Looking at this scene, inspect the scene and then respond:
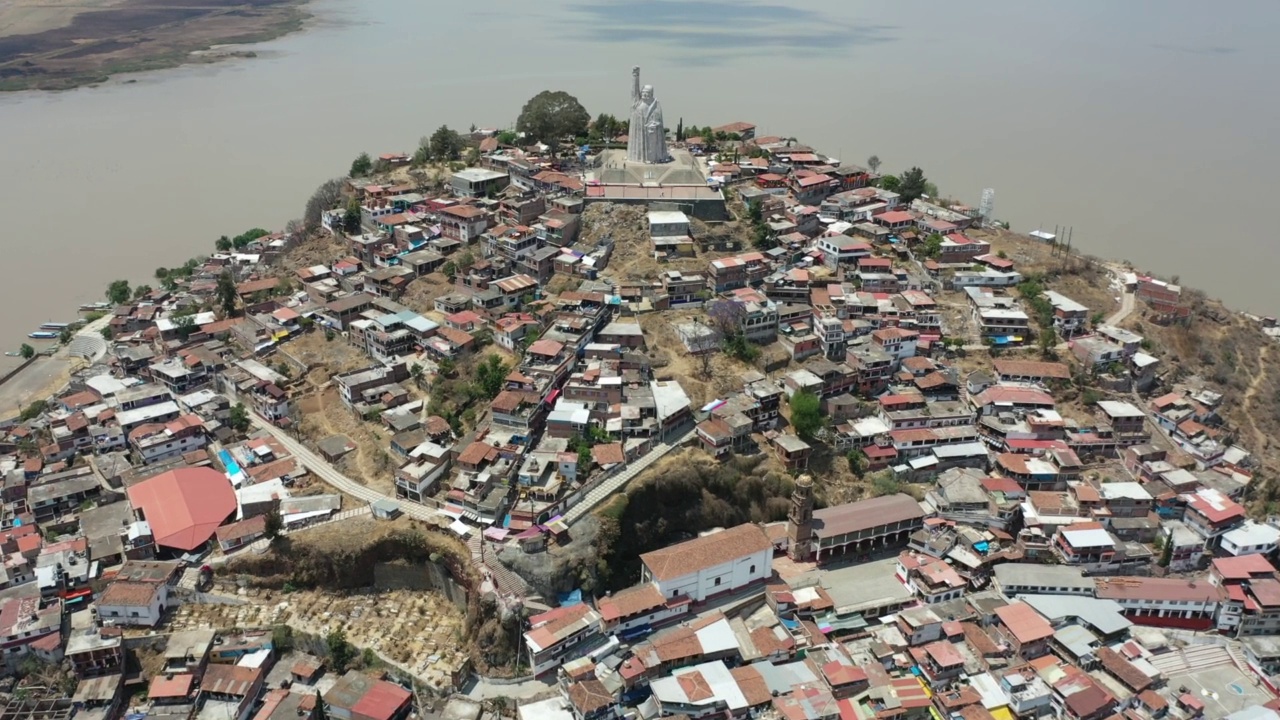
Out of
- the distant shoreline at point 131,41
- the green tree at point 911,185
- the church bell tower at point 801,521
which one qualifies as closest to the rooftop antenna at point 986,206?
the green tree at point 911,185

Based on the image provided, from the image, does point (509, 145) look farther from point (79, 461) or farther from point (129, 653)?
point (129, 653)

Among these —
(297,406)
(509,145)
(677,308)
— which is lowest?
(297,406)

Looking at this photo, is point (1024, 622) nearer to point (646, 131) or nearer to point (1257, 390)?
point (1257, 390)

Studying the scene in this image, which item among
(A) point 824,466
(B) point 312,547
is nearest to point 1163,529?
(A) point 824,466

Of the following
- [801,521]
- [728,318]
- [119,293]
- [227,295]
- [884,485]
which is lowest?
[884,485]

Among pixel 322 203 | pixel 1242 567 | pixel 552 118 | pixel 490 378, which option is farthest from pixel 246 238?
pixel 1242 567

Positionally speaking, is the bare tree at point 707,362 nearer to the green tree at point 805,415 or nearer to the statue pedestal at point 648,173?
the green tree at point 805,415
